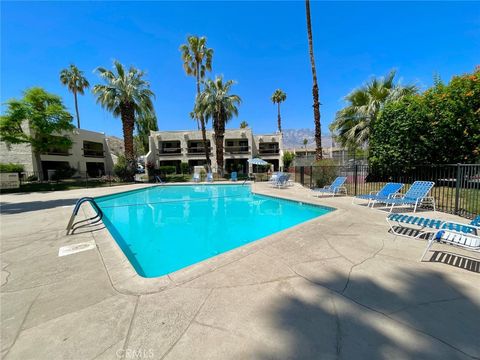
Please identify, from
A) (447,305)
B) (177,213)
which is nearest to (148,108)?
(177,213)

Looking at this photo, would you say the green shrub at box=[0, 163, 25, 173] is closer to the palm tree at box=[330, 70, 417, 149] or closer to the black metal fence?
the black metal fence

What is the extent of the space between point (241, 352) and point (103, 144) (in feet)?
127

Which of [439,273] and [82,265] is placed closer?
[439,273]

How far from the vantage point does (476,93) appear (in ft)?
Result: 26.8

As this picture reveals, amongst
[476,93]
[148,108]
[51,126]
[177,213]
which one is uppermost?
[148,108]

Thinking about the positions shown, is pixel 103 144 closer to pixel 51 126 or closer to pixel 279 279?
pixel 51 126

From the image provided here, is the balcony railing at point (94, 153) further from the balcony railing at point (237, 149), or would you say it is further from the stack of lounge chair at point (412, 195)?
the stack of lounge chair at point (412, 195)

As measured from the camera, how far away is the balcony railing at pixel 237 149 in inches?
1223

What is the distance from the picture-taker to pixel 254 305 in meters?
2.36

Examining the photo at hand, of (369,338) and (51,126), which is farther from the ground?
(51,126)

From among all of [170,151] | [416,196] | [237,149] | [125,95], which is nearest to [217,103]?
[125,95]

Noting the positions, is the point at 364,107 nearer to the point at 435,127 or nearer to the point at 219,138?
the point at 435,127

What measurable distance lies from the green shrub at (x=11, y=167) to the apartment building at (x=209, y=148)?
494 inches

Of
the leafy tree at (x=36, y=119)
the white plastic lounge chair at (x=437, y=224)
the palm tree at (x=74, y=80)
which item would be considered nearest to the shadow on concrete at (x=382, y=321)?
the white plastic lounge chair at (x=437, y=224)
